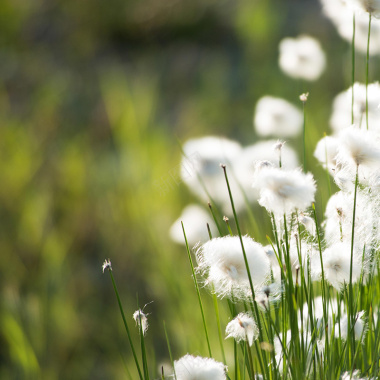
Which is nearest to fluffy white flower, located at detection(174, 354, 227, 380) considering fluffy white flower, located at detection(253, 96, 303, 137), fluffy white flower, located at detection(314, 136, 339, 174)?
fluffy white flower, located at detection(314, 136, 339, 174)

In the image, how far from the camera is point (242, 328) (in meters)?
0.52

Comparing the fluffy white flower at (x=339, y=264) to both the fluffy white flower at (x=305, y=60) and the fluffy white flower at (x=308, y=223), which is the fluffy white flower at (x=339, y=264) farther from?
the fluffy white flower at (x=305, y=60)

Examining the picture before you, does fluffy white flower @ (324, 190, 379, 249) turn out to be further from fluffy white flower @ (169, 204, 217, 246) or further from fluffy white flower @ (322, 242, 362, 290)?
fluffy white flower @ (169, 204, 217, 246)

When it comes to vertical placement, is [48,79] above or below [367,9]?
above

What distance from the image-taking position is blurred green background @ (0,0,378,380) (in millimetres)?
1554

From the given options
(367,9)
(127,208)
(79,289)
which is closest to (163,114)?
(127,208)

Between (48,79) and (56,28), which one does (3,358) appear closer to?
(48,79)

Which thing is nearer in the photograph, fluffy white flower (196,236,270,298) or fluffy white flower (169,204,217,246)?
fluffy white flower (196,236,270,298)

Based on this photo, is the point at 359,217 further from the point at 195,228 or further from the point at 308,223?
the point at 195,228

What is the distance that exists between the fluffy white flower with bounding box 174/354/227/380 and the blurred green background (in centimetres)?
14

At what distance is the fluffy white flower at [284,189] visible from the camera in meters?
0.48

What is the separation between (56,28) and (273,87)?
8.08ft

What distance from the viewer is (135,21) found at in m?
4.17

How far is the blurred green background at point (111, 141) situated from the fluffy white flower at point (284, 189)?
0.66ft
